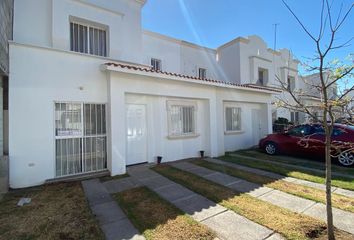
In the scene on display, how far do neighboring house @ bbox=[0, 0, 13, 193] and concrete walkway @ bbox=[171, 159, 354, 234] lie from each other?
18.4ft

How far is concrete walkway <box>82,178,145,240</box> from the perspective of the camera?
345 cm

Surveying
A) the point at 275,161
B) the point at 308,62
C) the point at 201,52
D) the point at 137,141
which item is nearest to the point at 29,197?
the point at 137,141

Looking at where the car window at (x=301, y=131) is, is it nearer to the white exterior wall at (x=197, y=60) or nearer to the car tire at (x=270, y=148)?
the car tire at (x=270, y=148)

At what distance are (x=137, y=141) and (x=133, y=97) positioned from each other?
179 centimetres

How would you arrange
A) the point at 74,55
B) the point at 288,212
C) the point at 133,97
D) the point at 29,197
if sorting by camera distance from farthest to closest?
the point at 133,97 → the point at 74,55 → the point at 29,197 → the point at 288,212

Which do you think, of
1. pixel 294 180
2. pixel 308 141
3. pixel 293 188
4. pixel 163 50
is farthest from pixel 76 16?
pixel 308 141

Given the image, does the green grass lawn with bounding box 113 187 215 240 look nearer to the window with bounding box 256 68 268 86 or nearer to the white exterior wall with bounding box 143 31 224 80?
the white exterior wall with bounding box 143 31 224 80

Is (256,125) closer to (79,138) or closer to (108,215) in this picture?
(79,138)

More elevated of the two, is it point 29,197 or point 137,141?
point 137,141

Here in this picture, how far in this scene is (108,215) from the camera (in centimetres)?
414

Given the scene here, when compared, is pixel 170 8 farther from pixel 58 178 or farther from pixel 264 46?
pixel 264 46

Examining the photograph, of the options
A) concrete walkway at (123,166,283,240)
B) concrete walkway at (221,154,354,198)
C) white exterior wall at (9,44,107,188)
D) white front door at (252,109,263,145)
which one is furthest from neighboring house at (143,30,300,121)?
concrete walkway at (123,166,283,240)

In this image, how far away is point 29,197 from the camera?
515 centimetres

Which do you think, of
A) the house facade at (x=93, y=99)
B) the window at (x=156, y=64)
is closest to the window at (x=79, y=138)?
the house facade at (x=93, y=99)
